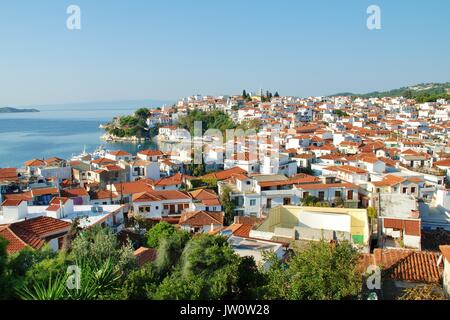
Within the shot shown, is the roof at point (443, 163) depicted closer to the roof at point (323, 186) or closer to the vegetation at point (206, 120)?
the roof at point (323, 186)

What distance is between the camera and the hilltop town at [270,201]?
7.96m

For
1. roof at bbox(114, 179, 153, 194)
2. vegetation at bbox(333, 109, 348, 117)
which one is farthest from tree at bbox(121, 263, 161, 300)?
vegetation at bbox(333, 109, 348, 117)

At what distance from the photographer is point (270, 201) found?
55.3 feet

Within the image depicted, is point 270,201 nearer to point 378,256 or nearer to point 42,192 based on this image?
point 42,192

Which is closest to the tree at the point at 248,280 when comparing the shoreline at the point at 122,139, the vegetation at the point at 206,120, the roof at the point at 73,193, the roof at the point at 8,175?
the roof at the point at 73,193

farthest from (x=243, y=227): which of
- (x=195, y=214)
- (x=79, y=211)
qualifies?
(x=79, y=211)

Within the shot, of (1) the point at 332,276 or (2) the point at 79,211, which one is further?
(2) the point at 79,211

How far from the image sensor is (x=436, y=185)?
1939 cm

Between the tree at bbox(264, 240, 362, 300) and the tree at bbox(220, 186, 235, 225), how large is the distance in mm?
10409

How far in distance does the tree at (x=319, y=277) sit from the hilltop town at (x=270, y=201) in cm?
40

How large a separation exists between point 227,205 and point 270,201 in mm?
1868

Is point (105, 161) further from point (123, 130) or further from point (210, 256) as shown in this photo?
point (123, 130)
